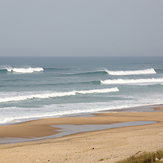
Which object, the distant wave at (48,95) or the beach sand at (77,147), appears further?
the distant wave at (48,95)

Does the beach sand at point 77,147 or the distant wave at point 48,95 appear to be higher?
the distant wave at point 48,95

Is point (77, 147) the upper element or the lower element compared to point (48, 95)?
lower

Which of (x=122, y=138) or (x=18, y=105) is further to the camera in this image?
(x=18, y=105)

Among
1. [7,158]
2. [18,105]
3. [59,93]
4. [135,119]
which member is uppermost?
A: [59,93]

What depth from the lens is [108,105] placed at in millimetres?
24625

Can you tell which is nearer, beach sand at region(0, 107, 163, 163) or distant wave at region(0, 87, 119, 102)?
beach sand at region(0, 107, 163, 163)

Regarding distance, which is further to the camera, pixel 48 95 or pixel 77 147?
pixel 48 95

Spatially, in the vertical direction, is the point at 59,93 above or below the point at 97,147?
above

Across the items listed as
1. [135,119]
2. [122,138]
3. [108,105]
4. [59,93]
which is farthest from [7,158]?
[59,93]

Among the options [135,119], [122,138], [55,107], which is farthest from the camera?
[55,107]

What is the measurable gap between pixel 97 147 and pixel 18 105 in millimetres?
14958

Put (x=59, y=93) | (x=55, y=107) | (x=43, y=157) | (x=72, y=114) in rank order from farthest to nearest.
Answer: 1. (x=59, y=93)
2. (x=55, y=107)
3. (x=72, y=114)
4. (x=43, y=157)

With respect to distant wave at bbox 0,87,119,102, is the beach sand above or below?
below

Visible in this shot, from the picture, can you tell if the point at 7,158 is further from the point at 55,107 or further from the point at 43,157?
the point at 55,107
